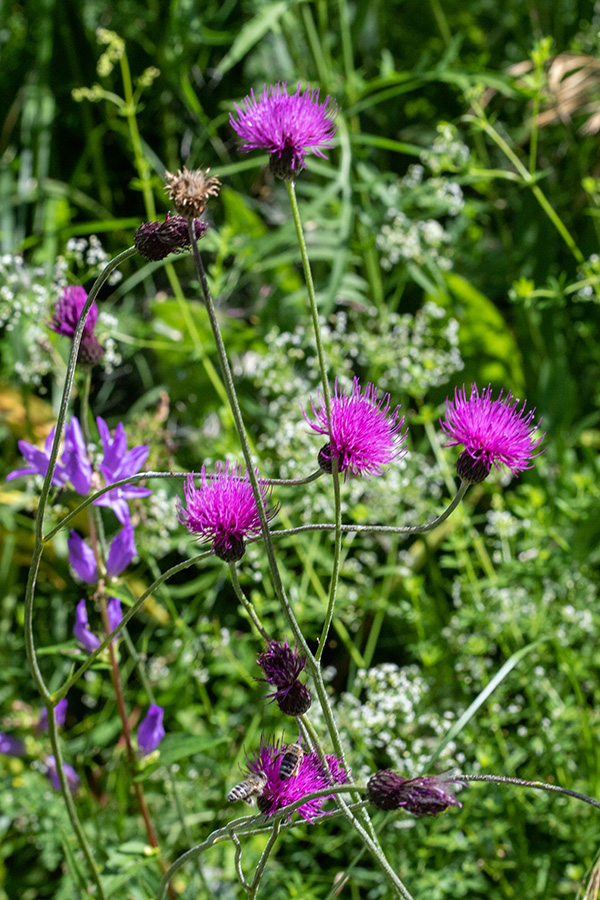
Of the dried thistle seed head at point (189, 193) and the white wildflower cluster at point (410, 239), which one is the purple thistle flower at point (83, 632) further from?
the white wildflower cluster at point (410, 239)

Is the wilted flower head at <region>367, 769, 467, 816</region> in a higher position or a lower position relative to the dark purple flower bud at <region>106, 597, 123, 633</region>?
lower

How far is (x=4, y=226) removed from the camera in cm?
200

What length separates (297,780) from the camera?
0.61 m

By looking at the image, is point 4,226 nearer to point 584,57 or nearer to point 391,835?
point 584,57

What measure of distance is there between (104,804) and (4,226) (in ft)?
4.28

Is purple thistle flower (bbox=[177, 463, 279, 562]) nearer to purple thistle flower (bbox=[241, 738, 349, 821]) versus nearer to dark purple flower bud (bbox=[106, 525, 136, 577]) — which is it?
purple thistle flower (bbox=[241, 738, 349, 821])

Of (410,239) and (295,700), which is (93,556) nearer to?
(295,700)

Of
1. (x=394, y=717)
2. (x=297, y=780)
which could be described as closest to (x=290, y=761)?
(x=297, y=780)

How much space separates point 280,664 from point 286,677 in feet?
0.03

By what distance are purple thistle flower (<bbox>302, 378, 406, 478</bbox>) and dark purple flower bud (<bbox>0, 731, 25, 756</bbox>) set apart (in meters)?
0.88

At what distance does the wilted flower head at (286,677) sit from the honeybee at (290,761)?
3 centimetres

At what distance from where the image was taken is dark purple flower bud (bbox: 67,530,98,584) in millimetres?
887

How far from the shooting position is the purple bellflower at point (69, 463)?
2.94 feet

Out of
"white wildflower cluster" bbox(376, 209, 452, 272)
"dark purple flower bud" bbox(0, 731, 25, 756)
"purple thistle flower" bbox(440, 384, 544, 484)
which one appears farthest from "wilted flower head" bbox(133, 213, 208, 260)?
"white wildflower cluster" bbox(376, 209, 452, 272)
